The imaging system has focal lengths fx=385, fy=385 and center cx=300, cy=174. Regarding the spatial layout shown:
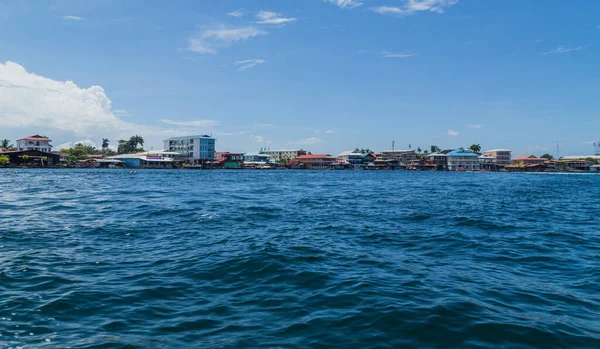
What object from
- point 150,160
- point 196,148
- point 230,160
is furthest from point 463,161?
point 150,160

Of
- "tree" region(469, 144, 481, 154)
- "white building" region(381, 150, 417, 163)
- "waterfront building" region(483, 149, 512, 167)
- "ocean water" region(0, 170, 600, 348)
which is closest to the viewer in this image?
"ocean water" region(0, 170, 600, 348)

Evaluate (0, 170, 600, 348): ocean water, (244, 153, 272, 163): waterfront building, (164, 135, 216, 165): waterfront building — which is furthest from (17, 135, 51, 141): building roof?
(0, 170, 600, 348): ocean water

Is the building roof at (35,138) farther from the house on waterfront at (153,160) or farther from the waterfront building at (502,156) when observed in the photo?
the waterfront building at (502,156)

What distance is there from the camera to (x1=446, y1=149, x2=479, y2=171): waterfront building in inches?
5148

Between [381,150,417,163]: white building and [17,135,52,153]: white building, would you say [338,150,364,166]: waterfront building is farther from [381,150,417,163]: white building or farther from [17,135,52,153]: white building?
[17,135,52,153]: white building

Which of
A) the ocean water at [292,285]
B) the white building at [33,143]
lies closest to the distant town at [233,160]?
the white building at [33,143]

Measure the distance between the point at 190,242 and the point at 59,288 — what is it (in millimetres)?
4532

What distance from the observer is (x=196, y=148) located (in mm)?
118250

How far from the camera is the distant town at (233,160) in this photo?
10212 centimetres

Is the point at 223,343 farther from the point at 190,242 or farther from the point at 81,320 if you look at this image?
the point at 190,242

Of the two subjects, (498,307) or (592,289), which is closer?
(498,307)

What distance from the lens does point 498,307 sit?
670 centimetres

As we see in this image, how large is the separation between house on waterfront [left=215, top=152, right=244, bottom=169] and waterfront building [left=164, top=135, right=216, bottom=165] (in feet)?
10.4

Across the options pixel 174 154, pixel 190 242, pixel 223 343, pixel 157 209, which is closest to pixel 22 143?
pixel 174 154
